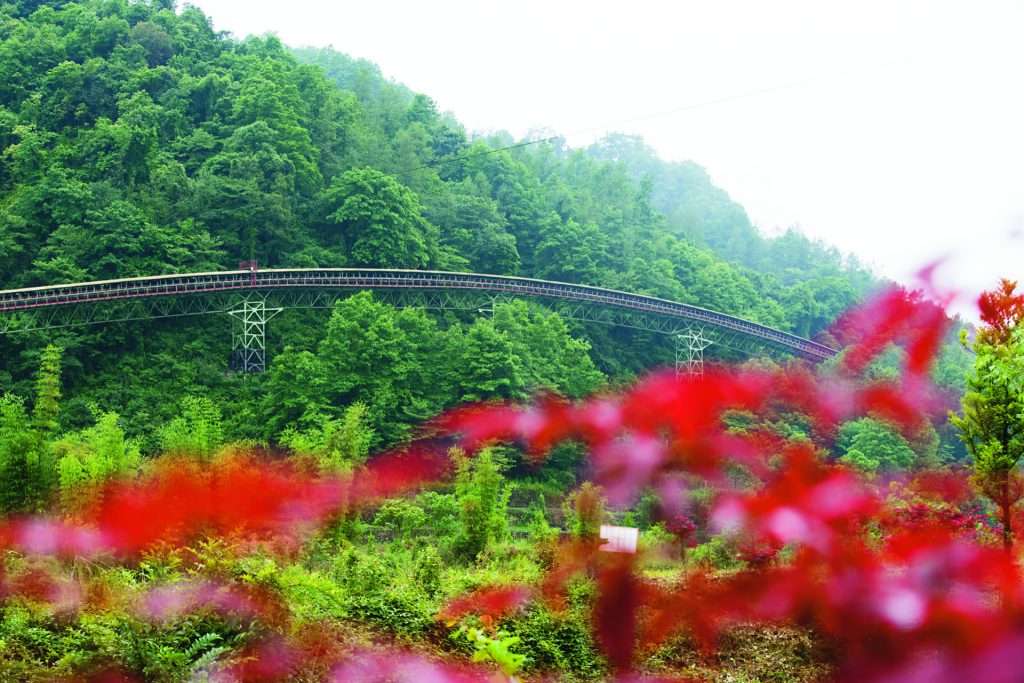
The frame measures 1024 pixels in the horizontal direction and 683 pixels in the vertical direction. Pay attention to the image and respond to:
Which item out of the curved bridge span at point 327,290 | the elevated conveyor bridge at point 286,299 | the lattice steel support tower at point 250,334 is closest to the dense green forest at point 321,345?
the lattice steel support tower at point 250,334

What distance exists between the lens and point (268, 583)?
21.2ft

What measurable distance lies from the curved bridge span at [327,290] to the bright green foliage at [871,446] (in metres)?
12.5

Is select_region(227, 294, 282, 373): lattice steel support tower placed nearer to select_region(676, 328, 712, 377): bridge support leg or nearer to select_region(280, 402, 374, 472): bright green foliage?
select_region(280, 402, 374, 472): bright green foliage

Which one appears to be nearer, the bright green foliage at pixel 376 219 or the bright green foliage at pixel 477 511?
the bright green foliage at pixel 477 511

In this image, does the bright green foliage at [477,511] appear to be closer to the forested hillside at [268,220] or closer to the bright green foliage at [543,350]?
the bright green foliage at [543,350]

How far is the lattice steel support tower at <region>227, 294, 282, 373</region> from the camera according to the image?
19.6 m

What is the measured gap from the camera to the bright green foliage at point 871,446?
82.5 inches

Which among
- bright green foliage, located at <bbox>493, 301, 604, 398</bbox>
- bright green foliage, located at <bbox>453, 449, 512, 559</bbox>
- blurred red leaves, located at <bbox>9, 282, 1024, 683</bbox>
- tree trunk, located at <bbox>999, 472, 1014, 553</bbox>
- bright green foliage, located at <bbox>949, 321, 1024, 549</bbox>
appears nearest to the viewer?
blurred red leaves, located at <bbox>9, 282, 1024, 683</bbox>

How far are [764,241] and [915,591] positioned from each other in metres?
53.9

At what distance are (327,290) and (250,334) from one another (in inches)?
81.2

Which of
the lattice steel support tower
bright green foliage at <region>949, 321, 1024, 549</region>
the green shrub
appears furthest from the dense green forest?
the lattice steel support tower

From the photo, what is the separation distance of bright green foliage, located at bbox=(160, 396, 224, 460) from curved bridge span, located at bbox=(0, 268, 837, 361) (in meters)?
2.43

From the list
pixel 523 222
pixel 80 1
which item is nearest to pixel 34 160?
pixel 80 1

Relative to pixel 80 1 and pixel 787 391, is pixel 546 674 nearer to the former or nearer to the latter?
pixel 787 391
